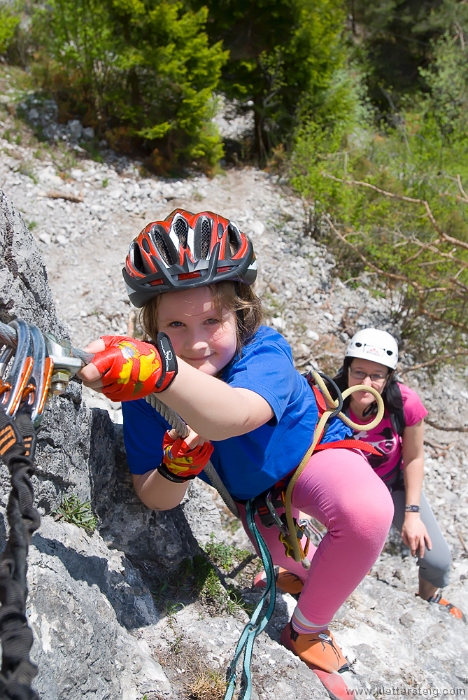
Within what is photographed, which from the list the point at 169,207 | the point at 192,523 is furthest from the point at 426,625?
the point at 169,207

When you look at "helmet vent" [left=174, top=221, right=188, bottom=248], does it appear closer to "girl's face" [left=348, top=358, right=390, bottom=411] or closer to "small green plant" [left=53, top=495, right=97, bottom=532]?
"small green plant" [left=53, top=495, right=97, bottom=532]

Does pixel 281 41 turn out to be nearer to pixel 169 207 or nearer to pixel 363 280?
pixel 169 207

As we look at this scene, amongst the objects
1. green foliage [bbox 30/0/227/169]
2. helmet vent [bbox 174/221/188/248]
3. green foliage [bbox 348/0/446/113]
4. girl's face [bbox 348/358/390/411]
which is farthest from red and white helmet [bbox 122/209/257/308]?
green foliage [bbox 348/0/446/113]

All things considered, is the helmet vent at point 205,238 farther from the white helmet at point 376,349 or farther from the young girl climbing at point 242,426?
the white helmet at point 376,349

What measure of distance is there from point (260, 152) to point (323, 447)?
25.9 feet

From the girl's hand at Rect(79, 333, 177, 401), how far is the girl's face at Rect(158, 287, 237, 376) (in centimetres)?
48

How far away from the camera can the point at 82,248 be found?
20.3 feet

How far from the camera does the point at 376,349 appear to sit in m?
3.40

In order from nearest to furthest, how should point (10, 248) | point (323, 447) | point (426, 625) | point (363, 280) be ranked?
point (10, 248)
point (323, 447)
point (426, 625)
point (363, 280)

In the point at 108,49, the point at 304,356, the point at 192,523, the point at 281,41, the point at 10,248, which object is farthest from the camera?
the point at 281,41

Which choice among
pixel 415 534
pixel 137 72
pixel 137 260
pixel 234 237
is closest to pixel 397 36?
pixel 137 72

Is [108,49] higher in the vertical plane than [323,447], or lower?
higher

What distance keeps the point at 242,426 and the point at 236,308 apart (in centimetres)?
57

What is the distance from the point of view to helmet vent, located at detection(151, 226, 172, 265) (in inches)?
78.4
